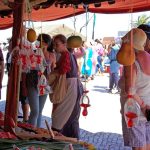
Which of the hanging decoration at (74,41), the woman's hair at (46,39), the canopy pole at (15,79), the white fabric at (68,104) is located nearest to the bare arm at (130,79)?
the canopy pole at (15,79)

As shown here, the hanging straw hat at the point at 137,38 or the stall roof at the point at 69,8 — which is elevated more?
the stall roof at the point at 69,8

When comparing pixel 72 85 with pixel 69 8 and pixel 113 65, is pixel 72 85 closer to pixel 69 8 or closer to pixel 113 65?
pixel 69 8

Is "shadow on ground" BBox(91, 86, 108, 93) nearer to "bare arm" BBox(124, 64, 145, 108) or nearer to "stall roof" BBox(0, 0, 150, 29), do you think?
"stall roof" BBox(0, 0, 150, 29)

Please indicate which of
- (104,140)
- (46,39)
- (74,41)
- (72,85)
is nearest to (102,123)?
(104,140)

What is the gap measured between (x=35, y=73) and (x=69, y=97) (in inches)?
26.6

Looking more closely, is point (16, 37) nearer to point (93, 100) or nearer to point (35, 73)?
point (35, 73)

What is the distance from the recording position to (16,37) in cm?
256

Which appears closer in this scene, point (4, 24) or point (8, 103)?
point (8, 103)

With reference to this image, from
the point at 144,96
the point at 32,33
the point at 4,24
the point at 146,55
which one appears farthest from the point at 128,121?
the point at 4,24

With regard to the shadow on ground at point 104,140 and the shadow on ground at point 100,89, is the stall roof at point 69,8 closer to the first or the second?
the shadow on ground at point 104,140

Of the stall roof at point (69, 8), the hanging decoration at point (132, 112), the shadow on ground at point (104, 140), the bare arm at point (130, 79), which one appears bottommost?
the shadow on ground at point (104, 140)

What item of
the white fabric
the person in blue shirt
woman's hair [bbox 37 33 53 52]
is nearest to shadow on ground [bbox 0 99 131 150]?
the white fabric

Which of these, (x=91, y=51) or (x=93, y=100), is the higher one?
(x=91, y=51)

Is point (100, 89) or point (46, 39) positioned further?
point (100, 89)
